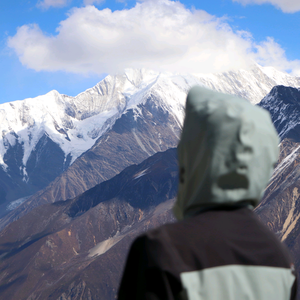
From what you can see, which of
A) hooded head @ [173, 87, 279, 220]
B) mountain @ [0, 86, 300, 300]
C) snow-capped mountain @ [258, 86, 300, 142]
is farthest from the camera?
snow-capped mountain @ [258, 86, 300, 142]

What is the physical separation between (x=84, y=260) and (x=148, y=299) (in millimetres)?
96519

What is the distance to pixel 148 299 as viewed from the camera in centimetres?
145

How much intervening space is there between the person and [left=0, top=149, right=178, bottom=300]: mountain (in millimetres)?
82132

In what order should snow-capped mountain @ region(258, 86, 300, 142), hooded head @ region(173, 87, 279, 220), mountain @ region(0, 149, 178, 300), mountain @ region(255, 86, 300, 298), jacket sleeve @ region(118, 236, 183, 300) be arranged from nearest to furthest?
jacket sleeve @ region(118, 236, 183, 300)
hooded head @ region(173, 87, 279, 220)
mountain @ region(255, 86, 300, 298)
mountain @ region(0, 149, 178, 300)
snow-capped mountain @ region(258, 86, 300, 142)

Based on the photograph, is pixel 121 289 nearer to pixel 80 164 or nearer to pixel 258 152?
pixel 258 152

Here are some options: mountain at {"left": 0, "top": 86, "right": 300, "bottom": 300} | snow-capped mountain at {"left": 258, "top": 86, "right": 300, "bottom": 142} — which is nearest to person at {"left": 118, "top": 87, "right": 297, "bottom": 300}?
mountain at {"left": 0, "top": 86, "right": 300, "bottom": 300}

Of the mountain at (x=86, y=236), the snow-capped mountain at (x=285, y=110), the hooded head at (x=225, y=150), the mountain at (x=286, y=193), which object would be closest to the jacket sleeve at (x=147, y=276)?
the hooded head at (x=225, y=150)

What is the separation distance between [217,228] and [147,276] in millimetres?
379

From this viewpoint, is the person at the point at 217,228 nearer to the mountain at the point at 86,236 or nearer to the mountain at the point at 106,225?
the mountain at the point at 106,225

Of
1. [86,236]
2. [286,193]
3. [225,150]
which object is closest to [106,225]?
[86,236]

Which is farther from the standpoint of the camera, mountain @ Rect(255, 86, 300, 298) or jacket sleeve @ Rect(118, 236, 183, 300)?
mountain @ Rect(255, 86, 300, 298)

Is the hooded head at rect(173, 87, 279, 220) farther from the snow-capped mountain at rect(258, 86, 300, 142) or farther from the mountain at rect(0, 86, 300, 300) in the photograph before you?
the snow-capped mountain at rect(258, 86, 300, 142)

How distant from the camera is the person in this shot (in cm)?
148

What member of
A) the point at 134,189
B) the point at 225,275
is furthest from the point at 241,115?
the point at 134,189
